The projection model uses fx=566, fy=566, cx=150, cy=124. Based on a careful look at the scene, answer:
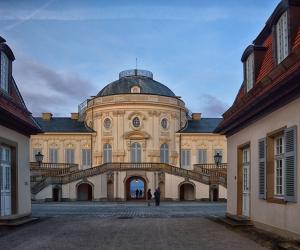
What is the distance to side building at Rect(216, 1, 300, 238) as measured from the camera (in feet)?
43.7

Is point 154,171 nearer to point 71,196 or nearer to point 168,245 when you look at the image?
point 71,196

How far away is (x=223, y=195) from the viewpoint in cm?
5372

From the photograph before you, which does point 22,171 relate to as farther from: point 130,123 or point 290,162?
point 130,123

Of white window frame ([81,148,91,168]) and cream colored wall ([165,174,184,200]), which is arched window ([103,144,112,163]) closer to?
white window frame ([81,148,91,168])

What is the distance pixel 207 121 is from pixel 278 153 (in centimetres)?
5659

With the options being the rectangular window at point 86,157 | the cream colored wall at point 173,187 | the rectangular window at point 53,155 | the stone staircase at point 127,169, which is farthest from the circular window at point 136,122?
the rectangular window at point 53,155

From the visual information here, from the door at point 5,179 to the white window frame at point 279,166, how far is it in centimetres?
962

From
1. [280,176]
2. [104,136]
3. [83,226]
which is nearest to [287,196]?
[280,176]

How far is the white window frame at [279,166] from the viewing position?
15086mm

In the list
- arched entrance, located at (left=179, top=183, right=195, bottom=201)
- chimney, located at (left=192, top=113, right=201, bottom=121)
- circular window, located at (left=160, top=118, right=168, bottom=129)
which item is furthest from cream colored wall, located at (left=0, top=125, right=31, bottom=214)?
chimney, located at (left=192, top=113, right=201, bottom=121)

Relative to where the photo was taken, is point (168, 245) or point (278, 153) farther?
point (278, 153)

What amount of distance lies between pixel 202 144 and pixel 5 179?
47.1 meters

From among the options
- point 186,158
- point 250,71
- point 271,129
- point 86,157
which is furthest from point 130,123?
point 271,129

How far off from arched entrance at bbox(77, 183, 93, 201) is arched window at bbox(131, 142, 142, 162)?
20.5ft
